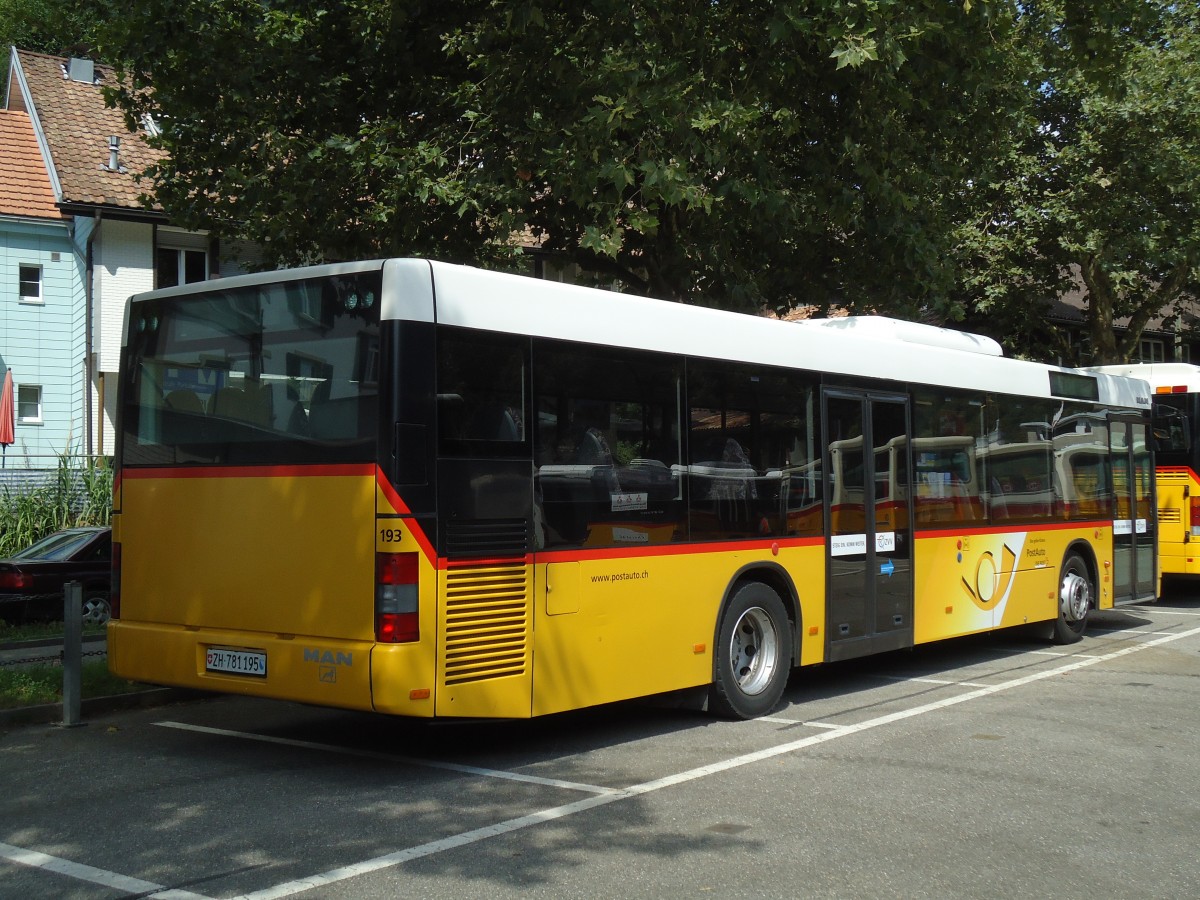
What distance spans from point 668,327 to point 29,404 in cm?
2340

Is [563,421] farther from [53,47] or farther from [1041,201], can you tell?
[53,47]

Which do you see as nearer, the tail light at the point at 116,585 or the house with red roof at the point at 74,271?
the tail light at the point at 116,585

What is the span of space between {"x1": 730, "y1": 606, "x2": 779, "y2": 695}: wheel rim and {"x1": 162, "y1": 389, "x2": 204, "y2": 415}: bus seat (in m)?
4.08

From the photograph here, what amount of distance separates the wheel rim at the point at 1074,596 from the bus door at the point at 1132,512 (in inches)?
34.8

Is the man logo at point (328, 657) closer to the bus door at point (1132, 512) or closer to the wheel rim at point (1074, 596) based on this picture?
the wheel rim at point (1074, 596)

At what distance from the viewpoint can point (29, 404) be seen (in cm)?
2864

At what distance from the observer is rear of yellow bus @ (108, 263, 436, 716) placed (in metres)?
7.24

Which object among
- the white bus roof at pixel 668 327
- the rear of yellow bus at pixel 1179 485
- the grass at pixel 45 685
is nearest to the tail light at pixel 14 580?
the grass at pixel 45 685

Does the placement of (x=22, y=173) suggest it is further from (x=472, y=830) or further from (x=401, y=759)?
(x=472, y=830)

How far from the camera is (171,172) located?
51.1ft

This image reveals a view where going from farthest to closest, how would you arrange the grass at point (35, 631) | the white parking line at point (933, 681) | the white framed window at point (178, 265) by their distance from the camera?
the white framed window at point (178, 265), the grass at point (35, 631), the white parking line at point (933, 681)

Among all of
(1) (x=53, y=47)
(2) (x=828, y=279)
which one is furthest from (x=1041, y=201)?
(1) (x=53, y=47)

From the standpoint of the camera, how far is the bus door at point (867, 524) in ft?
34.8

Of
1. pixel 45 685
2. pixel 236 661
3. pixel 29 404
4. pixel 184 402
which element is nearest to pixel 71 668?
pixel 45 685
